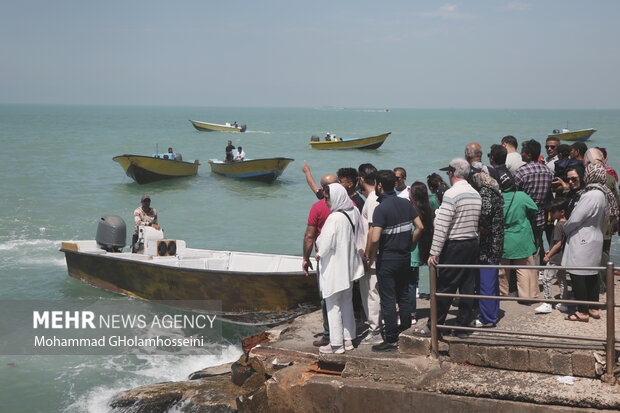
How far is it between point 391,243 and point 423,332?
0.96m

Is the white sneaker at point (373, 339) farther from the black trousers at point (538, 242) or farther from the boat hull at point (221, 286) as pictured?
the boat hull at point (221, 286)

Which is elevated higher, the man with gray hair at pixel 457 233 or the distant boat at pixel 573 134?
the distant boat at pixel 573 134

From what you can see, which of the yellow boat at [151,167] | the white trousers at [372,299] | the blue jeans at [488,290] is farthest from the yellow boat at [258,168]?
the blue jeans at [488,290]

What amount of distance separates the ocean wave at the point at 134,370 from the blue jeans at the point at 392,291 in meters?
4.17

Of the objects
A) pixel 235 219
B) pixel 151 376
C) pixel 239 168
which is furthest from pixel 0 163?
pixel 151 376

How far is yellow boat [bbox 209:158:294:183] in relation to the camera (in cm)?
3089

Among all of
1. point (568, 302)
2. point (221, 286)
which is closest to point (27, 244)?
point (221, 286)

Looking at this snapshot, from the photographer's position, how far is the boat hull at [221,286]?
9852 mm

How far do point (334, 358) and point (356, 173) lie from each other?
200 cm

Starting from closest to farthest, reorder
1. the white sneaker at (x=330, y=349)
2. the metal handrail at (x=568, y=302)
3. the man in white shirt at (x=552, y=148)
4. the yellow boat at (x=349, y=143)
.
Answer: the metal handrail at (x=568, y=302) < the white sneaker at (x=330, y=349) < the man in white shirt at (x=552, y=148) < the yellow boat at (x=349, y=143)

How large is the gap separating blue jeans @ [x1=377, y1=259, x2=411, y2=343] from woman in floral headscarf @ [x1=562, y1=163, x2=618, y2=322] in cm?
163

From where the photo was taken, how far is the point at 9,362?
398 inches

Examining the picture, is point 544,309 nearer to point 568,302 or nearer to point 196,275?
point 568,302

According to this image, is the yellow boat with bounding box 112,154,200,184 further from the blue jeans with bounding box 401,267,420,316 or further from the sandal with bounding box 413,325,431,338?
the sandal with bounding box 413,325,431,338
